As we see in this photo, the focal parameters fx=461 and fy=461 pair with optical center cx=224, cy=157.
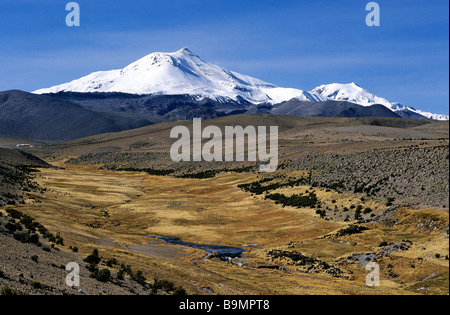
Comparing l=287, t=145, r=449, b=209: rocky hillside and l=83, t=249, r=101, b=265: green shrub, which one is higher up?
l=287, t=145, r=449, b=209: rocky hillside

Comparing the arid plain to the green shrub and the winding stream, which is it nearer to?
the winding stream

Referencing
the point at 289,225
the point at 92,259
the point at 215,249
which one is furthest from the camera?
the point at 289,225

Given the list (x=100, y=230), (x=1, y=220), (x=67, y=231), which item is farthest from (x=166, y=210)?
(x=1, y=220)

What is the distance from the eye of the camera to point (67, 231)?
40844 millimetres

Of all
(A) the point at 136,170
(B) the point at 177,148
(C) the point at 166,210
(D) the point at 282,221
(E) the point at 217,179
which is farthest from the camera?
(B) the point at 177,148

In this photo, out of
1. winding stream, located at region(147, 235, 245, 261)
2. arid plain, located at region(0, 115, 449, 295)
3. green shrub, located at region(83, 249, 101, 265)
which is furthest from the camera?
winding stream, located at region(147, 235, 245, 261)

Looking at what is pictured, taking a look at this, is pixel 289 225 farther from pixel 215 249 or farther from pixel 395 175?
pixel 395 175

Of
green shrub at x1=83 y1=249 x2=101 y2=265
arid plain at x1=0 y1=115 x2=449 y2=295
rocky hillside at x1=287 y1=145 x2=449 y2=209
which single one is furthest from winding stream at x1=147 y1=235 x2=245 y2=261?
rocky hillside at x1=287 y1=145 x2=449 y2=209

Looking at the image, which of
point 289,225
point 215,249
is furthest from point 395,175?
point 215,249

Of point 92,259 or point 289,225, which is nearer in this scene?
point 92,259

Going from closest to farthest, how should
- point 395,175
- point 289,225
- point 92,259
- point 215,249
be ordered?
1. point 92,259
2. point 215,249
3. point 395,175
4. point 289,225

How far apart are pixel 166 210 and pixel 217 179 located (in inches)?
1350

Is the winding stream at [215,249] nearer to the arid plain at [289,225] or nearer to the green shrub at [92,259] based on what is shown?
the arid plain at [289,225]
